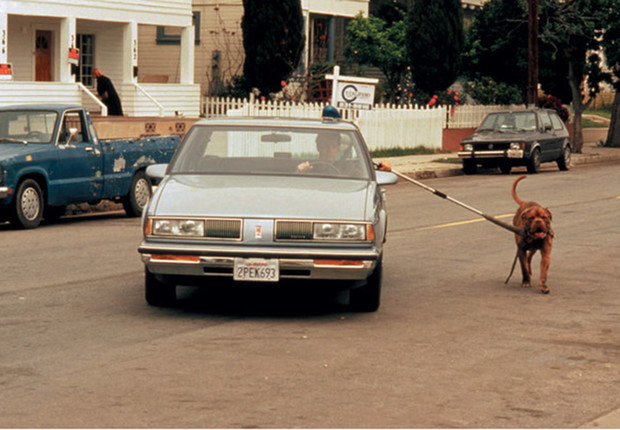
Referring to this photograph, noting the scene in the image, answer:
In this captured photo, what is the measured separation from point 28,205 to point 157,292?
7.06 meters

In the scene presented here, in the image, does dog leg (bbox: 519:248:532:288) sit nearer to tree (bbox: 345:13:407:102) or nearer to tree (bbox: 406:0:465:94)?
tree (bbox: 406:0:465:94)

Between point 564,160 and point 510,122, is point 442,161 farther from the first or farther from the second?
point 564,160

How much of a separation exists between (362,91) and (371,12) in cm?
2130

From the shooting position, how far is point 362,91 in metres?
27.8

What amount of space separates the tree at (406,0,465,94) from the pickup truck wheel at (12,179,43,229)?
2207 centimetres

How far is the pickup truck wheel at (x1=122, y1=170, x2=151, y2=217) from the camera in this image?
59.7ft

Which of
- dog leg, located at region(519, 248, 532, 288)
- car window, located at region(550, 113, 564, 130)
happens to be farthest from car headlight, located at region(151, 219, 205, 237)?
car window, located at region(550, 113, 564, 130)

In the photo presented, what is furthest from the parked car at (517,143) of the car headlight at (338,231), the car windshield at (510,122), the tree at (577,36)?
the car headlight at (338,231)

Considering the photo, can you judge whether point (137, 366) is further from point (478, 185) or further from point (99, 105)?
point (99, 105)

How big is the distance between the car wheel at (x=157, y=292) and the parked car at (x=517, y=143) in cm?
2038

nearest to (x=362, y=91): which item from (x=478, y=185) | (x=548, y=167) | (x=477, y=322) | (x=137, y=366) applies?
(x=478, y=185)

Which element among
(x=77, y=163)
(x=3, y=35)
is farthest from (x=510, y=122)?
(x=77, y=163)

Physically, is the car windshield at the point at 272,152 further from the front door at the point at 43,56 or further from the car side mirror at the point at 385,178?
the front door at the point at 43,56

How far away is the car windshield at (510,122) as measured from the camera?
30484 mm
